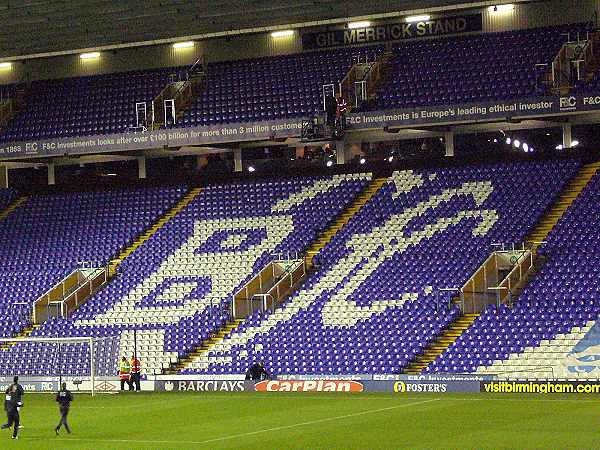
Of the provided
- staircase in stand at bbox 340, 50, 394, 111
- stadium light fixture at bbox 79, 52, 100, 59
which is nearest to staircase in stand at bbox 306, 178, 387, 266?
staircase in stand at bbox 340, 50, 394, 111

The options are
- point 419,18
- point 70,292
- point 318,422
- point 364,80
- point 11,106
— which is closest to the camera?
point 318,422

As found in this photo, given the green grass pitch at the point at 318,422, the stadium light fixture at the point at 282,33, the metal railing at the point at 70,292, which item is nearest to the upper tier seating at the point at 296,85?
the stadium light fixture at the point at 282,33

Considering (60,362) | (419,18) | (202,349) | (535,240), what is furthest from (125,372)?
(419,18)

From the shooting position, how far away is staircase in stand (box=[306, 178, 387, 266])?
50.1m

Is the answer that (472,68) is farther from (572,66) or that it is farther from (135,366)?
(135,366)

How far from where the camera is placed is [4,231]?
56.5 meters

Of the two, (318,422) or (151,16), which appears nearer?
(318,422)

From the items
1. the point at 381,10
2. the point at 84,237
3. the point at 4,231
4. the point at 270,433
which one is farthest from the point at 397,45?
the point at 270,433

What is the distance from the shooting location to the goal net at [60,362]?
146ft

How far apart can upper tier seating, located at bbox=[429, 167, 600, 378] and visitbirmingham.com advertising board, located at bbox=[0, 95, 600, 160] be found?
17.4ft

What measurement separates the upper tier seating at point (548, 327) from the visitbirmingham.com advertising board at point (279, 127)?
532cm

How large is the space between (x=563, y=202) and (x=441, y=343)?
29.6 ft

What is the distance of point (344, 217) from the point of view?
2024 inches

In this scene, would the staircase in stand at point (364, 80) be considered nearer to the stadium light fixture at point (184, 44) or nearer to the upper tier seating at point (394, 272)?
the upper tier seating at point (394, 272)
